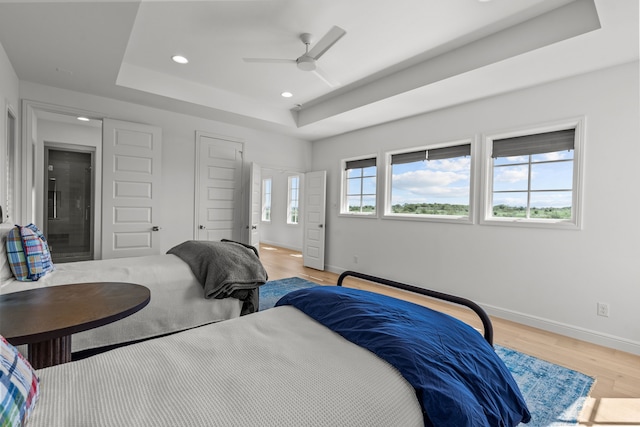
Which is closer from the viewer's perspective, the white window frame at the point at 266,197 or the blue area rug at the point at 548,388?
the blue area rug at the point at 548,388

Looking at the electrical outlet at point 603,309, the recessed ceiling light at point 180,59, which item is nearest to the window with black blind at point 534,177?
the electrical outlet at point 603,309

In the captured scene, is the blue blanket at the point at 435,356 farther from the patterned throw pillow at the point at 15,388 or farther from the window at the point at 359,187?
the window at the point at 359,187

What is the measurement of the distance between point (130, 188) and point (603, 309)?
17.8 ft

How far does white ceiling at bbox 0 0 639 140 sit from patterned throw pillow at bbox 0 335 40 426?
7.19 ft

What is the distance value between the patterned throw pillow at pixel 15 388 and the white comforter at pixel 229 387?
0.03m

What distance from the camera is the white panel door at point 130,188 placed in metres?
→ 3.78

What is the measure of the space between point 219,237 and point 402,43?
3.71m

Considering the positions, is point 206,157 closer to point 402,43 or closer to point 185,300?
point 185,300

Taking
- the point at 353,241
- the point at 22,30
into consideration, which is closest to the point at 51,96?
the point at 22,30

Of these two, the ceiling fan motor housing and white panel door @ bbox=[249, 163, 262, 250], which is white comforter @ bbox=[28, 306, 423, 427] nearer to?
the ceiling fan motor housing

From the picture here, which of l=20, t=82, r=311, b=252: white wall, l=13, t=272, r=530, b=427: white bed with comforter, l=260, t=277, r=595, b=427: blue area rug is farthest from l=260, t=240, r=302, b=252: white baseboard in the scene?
l=13, t=272, r=530, b=427: white bed with comforter

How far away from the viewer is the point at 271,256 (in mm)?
6867

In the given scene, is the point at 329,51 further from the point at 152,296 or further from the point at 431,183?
the point at 152,296

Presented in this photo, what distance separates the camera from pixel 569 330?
296 cm
